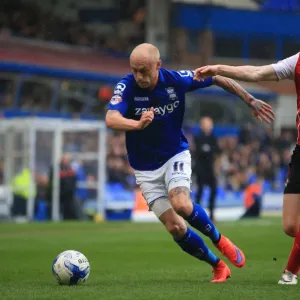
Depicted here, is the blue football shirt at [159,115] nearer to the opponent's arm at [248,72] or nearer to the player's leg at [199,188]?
the opponent's arm at [248,72]

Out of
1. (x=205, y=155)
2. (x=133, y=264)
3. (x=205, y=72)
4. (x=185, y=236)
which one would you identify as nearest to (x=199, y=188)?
(x=205, y=155)

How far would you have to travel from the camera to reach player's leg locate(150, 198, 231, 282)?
29.6 feet

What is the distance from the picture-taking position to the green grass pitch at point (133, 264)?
7941 mm

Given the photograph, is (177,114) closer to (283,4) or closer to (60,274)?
(60,274)

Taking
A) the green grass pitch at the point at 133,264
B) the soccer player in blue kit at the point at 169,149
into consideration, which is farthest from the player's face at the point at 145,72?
the green grass pitch at the point at 133,264

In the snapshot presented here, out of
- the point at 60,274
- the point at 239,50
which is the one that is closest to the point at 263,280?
the point at 60,274

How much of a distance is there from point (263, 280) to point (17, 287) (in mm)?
2430

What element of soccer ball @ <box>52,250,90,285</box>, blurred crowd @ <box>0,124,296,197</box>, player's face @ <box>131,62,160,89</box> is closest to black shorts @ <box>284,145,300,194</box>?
player's face @ <box>131,62,160,89</box>

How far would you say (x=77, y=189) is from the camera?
25688mm

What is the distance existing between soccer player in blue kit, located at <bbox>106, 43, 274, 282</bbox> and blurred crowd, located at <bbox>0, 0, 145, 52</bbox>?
2726cm

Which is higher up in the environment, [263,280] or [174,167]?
[174,167]

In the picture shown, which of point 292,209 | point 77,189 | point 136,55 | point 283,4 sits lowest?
point 77,189

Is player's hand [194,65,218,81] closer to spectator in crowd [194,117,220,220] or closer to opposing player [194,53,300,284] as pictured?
opposing player [194,53,300,284]

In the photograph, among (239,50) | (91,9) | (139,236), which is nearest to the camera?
(139,236)
